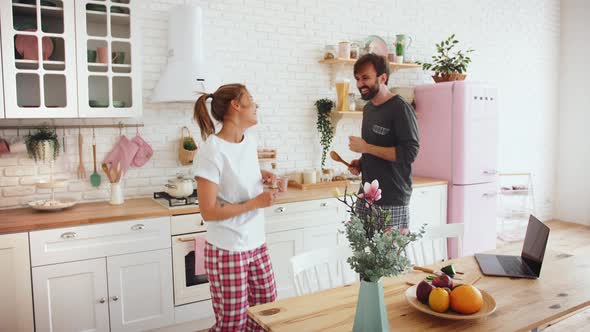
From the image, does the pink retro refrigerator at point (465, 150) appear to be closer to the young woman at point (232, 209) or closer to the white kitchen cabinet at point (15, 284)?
the young woman at point (232, 209)

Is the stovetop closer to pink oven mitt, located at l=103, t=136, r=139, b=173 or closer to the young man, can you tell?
pink oven mitt, located at l=103, t=136, r=139, b=173

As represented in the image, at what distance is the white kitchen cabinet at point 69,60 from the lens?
9.62 ft

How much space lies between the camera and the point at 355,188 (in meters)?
4.15

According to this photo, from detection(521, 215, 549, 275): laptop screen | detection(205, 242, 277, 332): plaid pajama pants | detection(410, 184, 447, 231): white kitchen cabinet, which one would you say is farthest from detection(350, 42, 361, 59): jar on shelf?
detection(205, 242, 277, 332): plaid pajama pants

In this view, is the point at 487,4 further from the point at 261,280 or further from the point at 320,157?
the point at 261,280

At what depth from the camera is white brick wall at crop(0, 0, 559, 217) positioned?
3.67 metres

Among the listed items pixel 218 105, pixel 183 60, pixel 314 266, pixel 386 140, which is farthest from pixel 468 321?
pixel 183 60

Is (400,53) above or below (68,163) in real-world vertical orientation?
above

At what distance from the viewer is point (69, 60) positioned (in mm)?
3066

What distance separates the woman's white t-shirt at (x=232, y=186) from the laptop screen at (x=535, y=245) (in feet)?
4.04

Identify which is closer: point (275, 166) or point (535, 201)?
point (275, 166)

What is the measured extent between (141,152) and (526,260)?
2.74 metres

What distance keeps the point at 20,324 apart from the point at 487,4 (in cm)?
582

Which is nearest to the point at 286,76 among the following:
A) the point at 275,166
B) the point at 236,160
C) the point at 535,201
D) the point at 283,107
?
the point at 283,107
